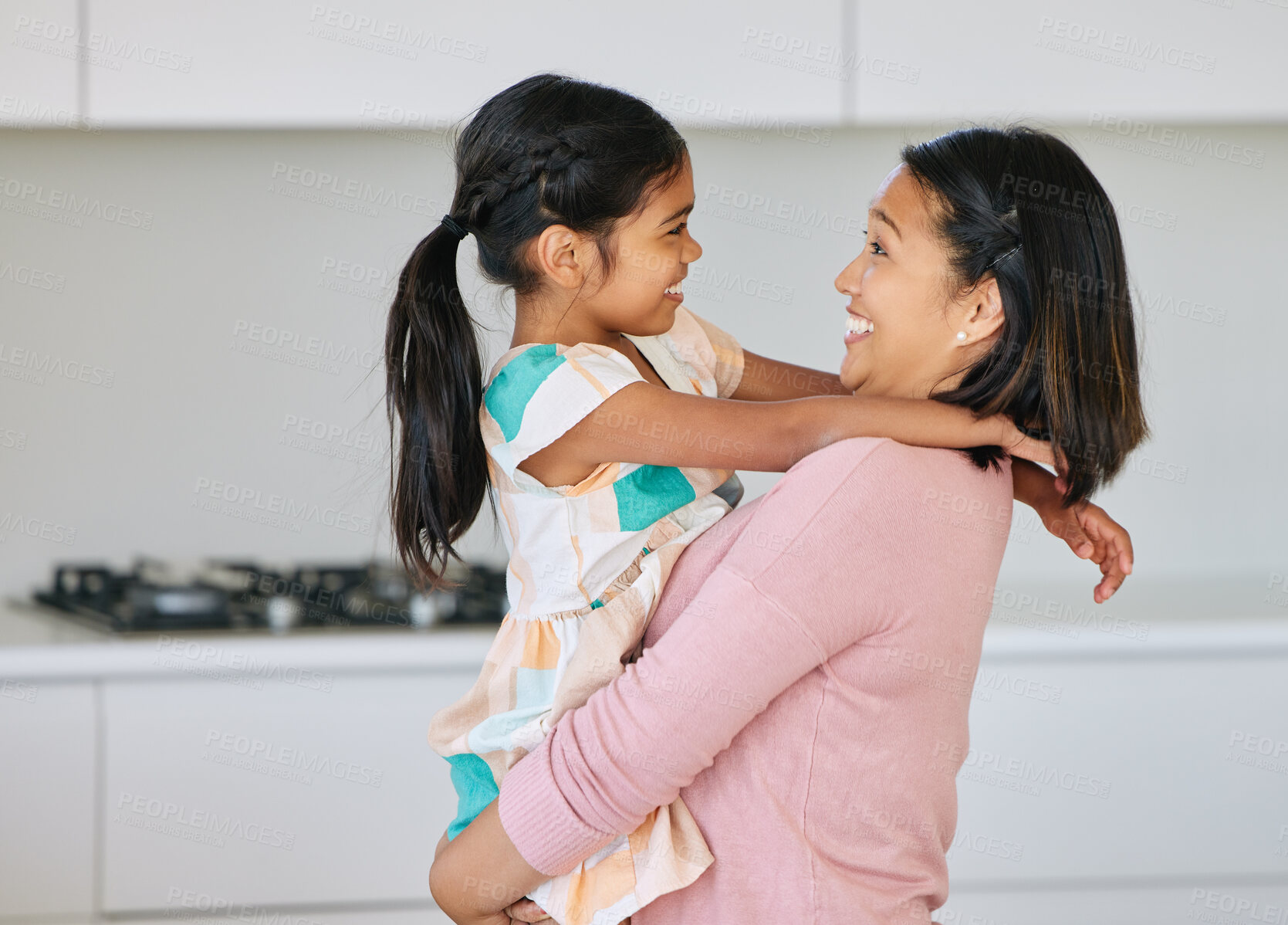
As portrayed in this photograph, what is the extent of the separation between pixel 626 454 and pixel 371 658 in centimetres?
115

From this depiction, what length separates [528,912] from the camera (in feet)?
3.05

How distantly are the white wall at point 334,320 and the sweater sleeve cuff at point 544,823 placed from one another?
173cm

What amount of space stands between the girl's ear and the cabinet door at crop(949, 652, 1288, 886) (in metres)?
1.28

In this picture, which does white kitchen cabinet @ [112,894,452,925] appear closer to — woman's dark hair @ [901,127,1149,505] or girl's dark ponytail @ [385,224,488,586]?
girl's dark ponytail @ [385,224,488,586]

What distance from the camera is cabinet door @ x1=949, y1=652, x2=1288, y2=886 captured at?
207cm

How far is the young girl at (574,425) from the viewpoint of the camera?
940mm

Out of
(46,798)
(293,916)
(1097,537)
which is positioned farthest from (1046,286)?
(46,798)

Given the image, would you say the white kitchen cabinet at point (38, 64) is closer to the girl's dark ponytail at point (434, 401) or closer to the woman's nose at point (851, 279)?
the girl's dark ponytail at point (434, 401)

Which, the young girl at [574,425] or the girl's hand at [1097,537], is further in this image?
the girl's hand at [1097,537]

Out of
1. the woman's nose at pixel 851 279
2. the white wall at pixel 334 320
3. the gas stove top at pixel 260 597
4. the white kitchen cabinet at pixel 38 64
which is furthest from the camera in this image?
the white wall at pixel 334 320

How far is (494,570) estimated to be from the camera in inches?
99.9

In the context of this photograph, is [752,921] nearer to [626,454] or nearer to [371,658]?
[626,454]

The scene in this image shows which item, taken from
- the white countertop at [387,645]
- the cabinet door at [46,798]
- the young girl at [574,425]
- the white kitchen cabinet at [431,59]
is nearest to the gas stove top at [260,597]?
the white countertop at [387,645]

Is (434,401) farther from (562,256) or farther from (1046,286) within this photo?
(1046,286)
